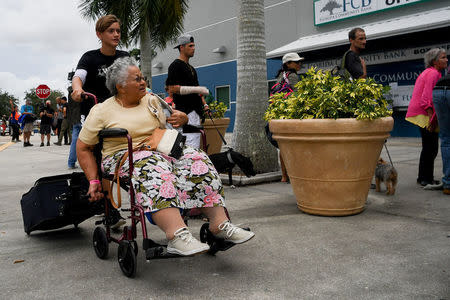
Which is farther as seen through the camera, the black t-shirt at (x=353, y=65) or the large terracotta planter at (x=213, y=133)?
the large terracotta planter at (x=213, y=133)

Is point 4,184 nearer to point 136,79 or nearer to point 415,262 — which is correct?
point 136,79

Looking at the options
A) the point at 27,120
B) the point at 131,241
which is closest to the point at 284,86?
the point at 131,241

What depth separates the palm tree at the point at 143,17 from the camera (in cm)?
1424

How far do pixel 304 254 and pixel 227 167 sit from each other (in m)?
1.90

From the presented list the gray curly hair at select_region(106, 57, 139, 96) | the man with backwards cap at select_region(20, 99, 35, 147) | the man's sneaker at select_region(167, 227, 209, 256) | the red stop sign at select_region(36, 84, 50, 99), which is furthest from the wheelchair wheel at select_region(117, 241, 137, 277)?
the red stop sign at select_region(36, 84, 50, 99)

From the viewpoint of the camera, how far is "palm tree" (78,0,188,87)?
561 inches

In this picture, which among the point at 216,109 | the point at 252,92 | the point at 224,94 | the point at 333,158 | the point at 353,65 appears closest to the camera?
the point at 333,158

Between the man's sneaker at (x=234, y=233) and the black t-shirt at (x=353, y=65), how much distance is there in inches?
136

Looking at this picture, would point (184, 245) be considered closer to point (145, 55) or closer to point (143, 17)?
point (143, 17)

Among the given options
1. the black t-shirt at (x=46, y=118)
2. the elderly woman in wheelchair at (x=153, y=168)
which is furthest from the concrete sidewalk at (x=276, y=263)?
the black t-shirt at (x=46, y=118)

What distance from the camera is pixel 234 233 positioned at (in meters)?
2.82

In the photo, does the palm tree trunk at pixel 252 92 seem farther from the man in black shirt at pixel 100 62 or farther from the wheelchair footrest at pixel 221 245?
the wheelchair footrest at pixel 221 245

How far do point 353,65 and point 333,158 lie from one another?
2030 mm

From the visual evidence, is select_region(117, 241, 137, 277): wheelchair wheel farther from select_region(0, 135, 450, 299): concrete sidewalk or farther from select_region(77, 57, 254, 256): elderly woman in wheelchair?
select_region(77, 57, 254, 256): elderly woman in wheelchair
